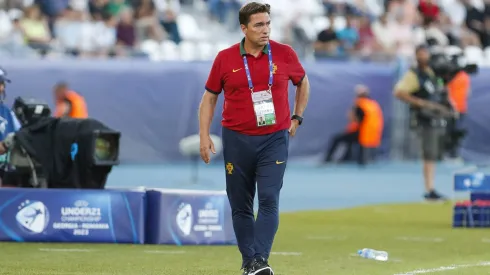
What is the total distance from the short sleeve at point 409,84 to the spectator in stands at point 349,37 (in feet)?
31.6

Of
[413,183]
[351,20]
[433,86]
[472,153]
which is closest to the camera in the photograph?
[433,86]

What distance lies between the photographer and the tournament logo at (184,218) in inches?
498

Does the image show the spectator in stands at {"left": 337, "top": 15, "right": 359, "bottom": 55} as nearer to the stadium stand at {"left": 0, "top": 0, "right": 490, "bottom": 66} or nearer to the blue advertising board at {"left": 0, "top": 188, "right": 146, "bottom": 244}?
the stadium stand at {"left": 0, "top": 0, "right": 490, "bottom": 66}

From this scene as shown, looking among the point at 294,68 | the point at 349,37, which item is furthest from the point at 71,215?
the point at 349,37

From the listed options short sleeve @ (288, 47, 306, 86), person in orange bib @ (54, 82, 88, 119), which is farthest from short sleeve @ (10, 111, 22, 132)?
→ person in orange bib @ (54, 82, 88, 119)

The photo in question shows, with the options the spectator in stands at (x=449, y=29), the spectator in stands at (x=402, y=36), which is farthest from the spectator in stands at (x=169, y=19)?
the spectator in stands at (x=449, y=29)

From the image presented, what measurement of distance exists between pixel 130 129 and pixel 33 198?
15.0m

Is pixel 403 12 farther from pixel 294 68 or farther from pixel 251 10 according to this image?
pixel 251 10

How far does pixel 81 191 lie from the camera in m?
12.6

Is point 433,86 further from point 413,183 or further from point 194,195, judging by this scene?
point 194,195

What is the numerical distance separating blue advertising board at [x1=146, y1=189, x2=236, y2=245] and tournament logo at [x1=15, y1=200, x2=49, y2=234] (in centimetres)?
98

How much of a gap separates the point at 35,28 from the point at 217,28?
170 inches

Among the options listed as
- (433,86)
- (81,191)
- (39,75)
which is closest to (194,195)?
(81,191)

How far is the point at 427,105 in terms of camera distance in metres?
19.4
